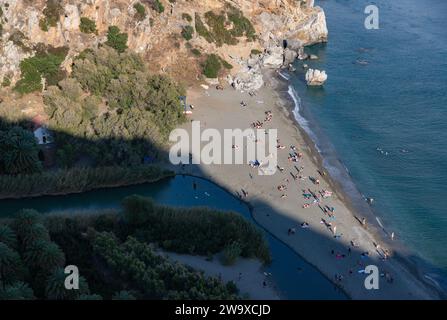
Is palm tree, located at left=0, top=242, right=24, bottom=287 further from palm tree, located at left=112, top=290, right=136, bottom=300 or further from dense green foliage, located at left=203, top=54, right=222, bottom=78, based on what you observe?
dense green foliage, located at left=203, top=54, right=222, bottom=78

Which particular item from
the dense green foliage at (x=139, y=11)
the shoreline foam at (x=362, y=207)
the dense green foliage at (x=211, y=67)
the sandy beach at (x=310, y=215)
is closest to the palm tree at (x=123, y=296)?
the sandy beach at (x=310, y=215)

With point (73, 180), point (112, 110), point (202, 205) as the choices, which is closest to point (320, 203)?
point (202, 205)

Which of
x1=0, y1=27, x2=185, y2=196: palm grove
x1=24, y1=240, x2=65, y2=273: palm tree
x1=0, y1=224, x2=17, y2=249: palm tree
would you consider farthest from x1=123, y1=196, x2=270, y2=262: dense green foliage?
x1=0, y1=224, x2=17, y2=249: palm tree

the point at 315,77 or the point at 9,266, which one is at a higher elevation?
the point at 315,77

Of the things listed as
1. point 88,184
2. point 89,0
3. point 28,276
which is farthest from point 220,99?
point 28,276

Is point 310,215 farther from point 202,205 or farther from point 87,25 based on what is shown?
point 87,25

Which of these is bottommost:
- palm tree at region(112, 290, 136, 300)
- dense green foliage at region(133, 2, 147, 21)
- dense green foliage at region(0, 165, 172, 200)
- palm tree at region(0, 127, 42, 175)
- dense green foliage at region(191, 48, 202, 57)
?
palm tree at region(112, 290, 136, 300)
